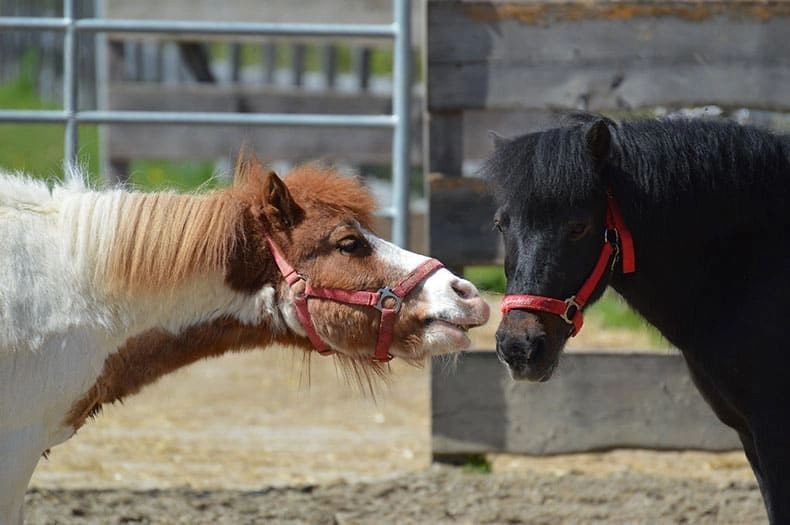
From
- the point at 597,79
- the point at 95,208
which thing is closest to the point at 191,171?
the point at 597,79

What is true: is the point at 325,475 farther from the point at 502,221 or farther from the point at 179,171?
the point at 179,171

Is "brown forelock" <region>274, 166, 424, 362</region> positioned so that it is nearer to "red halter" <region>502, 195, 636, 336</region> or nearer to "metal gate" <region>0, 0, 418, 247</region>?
"red halter" <region>502, 195, 636, 336</region>

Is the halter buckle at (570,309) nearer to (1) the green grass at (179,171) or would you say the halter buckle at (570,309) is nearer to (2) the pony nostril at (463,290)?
(2) the pony nostril at (463,290)

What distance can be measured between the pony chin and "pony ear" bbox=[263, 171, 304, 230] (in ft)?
2.31

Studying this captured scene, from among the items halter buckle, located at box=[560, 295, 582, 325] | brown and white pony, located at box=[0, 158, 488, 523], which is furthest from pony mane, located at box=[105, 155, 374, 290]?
halter buckle, located at box=[560, 295, 582, 325]

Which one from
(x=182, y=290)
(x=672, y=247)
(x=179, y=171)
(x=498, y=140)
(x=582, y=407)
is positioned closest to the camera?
(x=182, y=290)

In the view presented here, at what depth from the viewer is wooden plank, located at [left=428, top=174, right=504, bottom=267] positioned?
4.93m

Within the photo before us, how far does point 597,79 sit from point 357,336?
2320mm

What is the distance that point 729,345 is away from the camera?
129 inches

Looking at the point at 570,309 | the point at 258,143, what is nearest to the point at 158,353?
the point at 570,309

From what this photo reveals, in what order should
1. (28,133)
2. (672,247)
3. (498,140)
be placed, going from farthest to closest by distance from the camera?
(28,133) < (498,140) < (672,247)

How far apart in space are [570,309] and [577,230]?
0.24 m

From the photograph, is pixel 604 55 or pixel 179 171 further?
pixel 179 171

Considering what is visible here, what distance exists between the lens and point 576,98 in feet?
15.9
